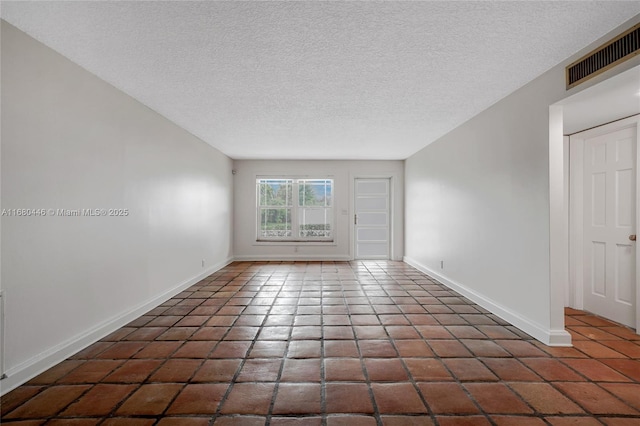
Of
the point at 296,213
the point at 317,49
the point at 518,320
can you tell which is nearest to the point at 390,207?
the point at 296,213

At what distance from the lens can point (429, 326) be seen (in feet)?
9.31

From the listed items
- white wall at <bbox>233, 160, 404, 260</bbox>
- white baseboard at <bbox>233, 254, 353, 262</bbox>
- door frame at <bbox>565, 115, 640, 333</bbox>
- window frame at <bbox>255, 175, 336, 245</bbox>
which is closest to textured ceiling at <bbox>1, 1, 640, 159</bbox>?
door frame at <bbox>565, 115, 640, 333</bbox>

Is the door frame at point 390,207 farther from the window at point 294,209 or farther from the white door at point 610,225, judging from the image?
the white door at point 610,225

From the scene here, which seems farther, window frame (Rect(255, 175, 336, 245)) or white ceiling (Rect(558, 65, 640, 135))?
window frame (Rect(255, 175, 336, 245))

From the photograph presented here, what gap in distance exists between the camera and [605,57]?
1977 millimetres

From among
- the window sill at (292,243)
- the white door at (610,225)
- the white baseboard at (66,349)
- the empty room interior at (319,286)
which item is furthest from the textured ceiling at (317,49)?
the window sill at (292,243)

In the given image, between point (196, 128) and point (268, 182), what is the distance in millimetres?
2786

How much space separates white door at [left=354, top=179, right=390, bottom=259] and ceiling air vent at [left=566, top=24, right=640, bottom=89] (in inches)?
186

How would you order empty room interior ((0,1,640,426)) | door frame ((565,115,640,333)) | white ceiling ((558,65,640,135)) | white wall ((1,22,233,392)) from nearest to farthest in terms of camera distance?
empty room interior ((0,1,640,426)) → white wall ((1,22,233,392)) → white ceiling ((558,65,640,135)) → door frame ((565,115,640,333))

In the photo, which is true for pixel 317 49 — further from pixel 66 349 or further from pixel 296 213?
pixel 296 213

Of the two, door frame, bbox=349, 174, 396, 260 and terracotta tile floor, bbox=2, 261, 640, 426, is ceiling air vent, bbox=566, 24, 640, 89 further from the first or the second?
door frame, bbox=349, 174, 396, 260

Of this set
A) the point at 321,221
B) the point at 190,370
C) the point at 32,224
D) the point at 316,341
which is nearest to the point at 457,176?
the point at 316,341

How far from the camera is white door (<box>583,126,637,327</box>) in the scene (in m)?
2.78

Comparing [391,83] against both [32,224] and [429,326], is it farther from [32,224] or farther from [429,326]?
[32,224]
